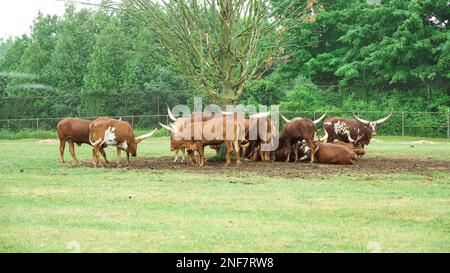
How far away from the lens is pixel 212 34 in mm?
20250

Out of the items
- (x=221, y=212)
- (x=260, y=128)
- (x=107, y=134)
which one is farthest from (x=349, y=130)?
(x=221, y=212)

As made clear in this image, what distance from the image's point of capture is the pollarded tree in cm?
1923

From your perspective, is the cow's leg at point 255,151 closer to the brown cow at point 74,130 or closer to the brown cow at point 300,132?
the brown cow at point 300,132

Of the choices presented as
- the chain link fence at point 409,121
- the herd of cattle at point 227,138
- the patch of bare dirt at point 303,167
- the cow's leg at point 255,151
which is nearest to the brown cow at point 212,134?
the herd of cattle at point 227,138

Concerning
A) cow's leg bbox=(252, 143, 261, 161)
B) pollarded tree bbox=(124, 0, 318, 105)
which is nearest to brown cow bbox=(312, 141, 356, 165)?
cow's leg bbox=(252, 143, 261, 161)

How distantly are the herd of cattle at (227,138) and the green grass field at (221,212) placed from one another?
191 centimetres

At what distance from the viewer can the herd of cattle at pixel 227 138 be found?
57.2ft

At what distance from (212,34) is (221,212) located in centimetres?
1086

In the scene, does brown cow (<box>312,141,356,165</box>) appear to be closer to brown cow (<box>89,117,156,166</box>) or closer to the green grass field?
the green grass field

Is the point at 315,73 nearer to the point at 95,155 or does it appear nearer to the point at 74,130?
the point at 74,130

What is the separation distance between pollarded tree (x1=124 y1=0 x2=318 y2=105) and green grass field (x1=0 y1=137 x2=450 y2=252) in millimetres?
4503
